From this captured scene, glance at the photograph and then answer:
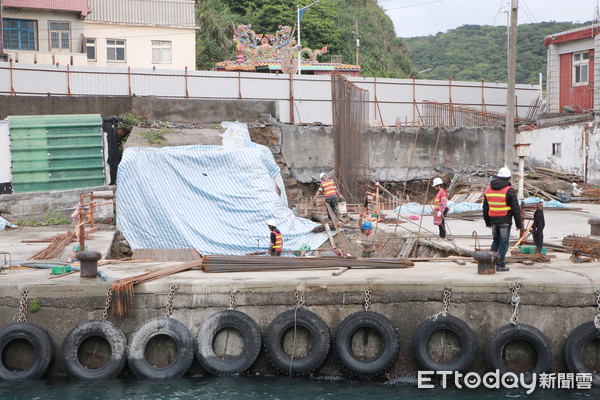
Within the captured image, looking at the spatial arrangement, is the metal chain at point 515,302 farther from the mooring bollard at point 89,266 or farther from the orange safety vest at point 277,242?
the mooring bollard at point 89,266

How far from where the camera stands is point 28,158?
1961 centimetres

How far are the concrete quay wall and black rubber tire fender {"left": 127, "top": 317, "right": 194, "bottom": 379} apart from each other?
0.21m

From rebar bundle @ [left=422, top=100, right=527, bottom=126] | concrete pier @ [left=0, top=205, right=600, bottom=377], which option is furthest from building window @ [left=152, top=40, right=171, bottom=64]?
concrete pier @ [left=0, top=205, right=600, bottom=377]

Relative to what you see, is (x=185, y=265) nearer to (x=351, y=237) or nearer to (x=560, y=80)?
(x=351, y=237)

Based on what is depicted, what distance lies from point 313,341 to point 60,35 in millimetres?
24749

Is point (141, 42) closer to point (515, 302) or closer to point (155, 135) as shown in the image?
point (155, 135)

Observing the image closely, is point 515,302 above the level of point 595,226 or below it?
below

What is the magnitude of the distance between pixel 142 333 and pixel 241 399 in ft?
6.01

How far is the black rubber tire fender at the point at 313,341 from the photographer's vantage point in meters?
9.29

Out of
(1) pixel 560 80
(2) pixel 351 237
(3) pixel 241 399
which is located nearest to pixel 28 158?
(2) pixel 351 237

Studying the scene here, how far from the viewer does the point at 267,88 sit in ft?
83.9

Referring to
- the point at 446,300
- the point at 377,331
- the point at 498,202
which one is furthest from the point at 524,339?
the point at 498,202

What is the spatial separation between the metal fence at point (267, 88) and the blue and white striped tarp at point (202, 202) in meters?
7.64

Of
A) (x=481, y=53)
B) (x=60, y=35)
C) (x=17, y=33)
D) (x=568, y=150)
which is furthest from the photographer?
(x=481, y=53)
